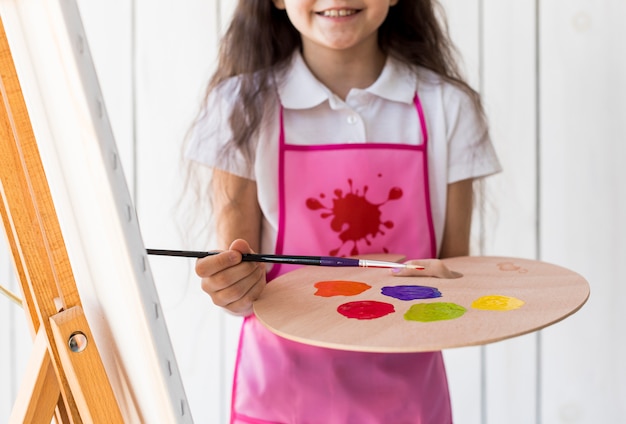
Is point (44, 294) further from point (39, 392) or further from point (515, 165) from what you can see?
point (515, 165)

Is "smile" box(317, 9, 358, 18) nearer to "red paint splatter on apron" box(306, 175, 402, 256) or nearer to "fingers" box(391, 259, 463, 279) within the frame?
"red paint splatter on apron" box(306, 175, 402, 256)

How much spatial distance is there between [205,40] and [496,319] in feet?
2.70

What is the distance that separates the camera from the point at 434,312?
60 cm

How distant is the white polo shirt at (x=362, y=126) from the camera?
3.04ft

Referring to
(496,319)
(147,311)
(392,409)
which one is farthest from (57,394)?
(392,409)

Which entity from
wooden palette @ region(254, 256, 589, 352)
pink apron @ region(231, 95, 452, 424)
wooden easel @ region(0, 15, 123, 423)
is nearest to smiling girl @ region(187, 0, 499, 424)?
pink apron @ region(231, 95, 452, 424)

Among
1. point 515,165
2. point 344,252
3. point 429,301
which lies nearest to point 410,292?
point 429,301

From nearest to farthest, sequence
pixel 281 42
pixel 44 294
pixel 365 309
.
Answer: pixel 44 294, pixel 365 309, pixel 281 42

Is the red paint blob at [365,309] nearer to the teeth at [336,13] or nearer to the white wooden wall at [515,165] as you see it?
the teeth at [336,13]

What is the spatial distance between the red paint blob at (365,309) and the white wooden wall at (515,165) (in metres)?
0.64

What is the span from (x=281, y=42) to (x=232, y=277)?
0.39 m

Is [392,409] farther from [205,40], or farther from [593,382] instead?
[205,40]

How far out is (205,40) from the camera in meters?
1.25

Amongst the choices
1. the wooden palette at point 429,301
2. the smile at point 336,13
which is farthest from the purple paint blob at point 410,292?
the smile at point 336,13
